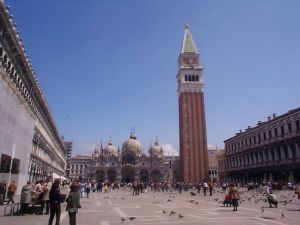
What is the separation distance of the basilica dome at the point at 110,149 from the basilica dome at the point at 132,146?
187 inches

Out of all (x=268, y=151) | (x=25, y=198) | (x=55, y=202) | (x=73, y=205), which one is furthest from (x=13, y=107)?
(x=268, y=151)

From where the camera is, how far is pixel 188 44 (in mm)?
88125

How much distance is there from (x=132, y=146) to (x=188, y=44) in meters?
38.1

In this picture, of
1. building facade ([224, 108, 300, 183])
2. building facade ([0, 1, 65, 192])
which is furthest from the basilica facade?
building facade ([0, 1, 65, 192])

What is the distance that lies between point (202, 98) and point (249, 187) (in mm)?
38275

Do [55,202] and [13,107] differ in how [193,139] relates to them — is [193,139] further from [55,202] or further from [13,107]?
[55,202]

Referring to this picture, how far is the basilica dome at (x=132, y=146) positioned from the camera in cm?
10175

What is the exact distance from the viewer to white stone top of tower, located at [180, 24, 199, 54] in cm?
8631

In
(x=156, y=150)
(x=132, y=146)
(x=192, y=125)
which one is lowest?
(x=156, y=150)

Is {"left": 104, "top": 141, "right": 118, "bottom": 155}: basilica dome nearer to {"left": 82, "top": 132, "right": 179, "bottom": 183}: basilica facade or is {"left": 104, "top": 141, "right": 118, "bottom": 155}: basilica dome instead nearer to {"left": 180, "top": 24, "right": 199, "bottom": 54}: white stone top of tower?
{"left": 82, "top": 132, "right": 179, "bottom": 183}: basilica facade

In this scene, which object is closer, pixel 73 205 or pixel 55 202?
pixel 73 205

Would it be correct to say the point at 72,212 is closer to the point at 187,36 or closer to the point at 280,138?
the point at 280,138

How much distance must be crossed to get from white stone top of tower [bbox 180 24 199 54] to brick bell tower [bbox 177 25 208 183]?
16.1 ft

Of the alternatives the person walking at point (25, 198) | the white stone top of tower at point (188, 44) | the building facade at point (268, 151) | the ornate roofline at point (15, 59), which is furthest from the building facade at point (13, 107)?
the white stone top of tower at point (188, 44)
